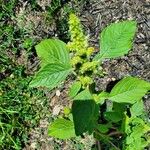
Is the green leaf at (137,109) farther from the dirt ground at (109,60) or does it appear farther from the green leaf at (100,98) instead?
the green leaf at (100,98)

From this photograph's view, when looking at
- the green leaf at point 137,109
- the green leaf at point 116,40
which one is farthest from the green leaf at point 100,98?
the green leaf at point 137,109

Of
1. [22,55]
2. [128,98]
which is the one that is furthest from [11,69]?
[128,98]

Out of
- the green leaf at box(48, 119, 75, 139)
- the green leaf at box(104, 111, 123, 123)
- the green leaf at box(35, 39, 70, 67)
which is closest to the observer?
the green leaf at box(35, 39, 70, 67)

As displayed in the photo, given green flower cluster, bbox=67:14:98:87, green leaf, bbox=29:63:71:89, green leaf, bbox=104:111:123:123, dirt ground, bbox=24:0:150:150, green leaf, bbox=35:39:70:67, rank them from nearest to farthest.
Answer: green flower cluster, bbox=67:14:98:87
green leaf, bbox=29:63:71:89
green leaf, bbox=35:39:70:67
green leaf, bbox=104:111:123:123
dirt ground, bbox=24:0:150:150

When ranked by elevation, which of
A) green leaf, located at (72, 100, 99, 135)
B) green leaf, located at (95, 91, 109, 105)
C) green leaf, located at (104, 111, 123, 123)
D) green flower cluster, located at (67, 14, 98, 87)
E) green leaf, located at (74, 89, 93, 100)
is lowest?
green leaf, located at (104, 111, 123, 123)

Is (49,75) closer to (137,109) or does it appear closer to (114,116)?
(114,116)

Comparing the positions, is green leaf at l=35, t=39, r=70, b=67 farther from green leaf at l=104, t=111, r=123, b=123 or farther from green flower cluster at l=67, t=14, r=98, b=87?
green leaf at l=104, t=111, r=123, b=123

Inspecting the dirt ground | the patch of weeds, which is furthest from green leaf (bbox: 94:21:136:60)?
the patch of weeds

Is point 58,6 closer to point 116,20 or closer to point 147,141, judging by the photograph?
point 116,20
